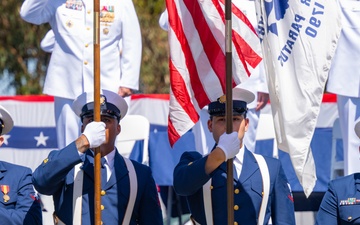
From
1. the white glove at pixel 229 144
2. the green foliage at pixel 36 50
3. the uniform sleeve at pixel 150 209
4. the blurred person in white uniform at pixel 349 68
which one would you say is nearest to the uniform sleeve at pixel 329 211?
the white glove at pixel 229 144

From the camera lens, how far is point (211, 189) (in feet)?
23.5

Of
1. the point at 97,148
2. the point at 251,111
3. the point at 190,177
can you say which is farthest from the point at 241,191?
the point at 251,111

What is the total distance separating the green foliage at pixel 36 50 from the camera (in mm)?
17234

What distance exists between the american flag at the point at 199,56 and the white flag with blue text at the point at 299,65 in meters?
0.24

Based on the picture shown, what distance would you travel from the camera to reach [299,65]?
6973 mm

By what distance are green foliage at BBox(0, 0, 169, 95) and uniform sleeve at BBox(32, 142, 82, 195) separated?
10289 mm

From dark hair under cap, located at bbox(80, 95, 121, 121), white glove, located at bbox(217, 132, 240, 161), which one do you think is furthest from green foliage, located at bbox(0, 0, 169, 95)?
white glove, located at bbox(217, 132, 240, 161)

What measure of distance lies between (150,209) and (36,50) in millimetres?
10804

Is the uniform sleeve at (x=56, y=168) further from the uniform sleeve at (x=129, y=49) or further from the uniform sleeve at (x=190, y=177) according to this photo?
the uniform sleeve at (x=129, y=49)

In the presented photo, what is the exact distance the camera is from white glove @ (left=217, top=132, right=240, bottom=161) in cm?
673

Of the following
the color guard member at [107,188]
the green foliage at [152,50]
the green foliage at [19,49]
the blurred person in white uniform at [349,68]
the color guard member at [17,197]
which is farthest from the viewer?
the green foliage at [152,50]

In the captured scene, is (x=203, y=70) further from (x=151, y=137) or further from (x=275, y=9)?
(x=151, y=137)

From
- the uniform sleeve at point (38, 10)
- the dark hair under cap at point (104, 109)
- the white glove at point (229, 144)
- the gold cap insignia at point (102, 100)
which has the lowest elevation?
the white glove at point (229, 144)

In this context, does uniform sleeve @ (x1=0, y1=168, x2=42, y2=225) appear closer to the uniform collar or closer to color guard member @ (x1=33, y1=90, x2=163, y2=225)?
color guard member @ (x1=33, y1=90, x2=163, y2=225)
